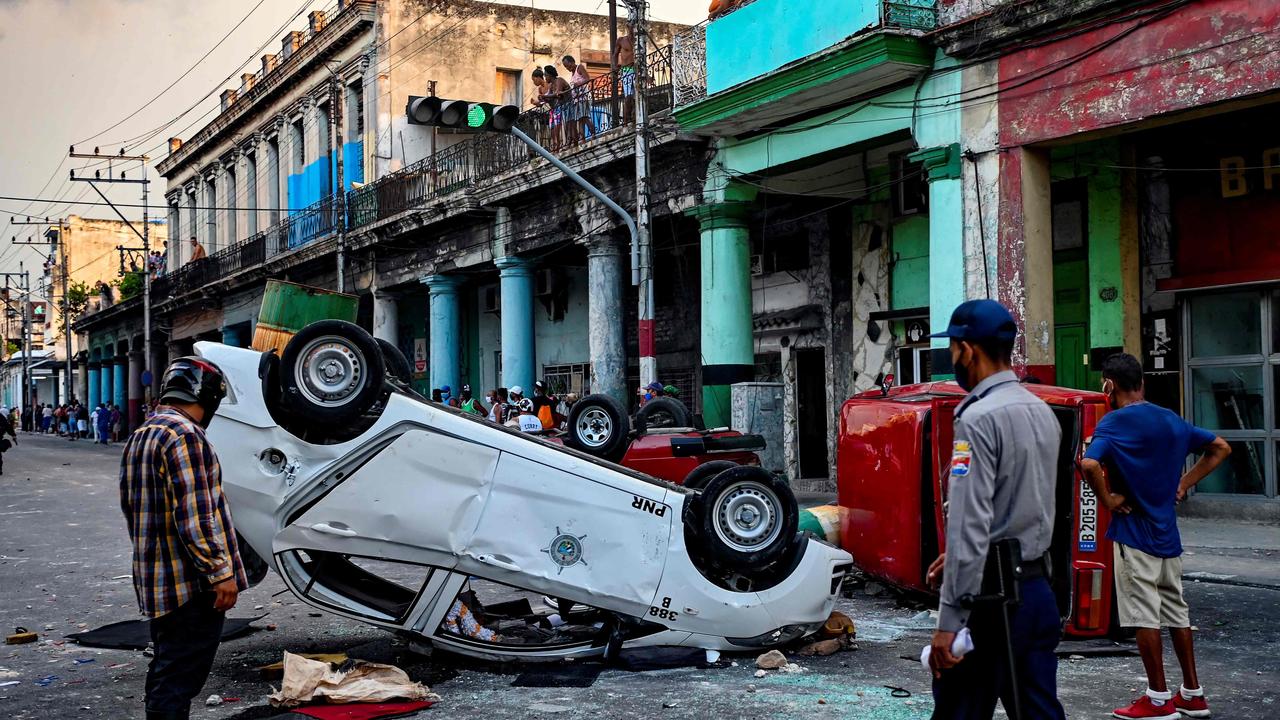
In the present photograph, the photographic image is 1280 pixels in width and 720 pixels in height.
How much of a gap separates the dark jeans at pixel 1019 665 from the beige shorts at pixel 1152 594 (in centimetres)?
219

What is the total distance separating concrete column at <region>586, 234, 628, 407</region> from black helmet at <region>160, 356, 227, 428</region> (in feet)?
53.3

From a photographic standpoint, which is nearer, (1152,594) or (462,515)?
(1152,594)

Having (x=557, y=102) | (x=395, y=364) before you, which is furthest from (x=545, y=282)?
(x=395, y=364)

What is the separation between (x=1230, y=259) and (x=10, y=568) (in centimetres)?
1364

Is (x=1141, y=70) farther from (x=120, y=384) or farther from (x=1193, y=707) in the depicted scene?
(x=120, y=384)

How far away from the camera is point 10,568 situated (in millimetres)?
11375

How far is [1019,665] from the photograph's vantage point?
3555 mm

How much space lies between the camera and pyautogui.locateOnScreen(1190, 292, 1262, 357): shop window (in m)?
13.8

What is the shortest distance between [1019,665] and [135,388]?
185 ft

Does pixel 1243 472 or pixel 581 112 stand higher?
pixel 581 112

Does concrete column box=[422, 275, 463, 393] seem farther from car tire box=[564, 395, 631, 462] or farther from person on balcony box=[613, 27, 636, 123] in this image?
car tire box=[564, 395, 631, 462]

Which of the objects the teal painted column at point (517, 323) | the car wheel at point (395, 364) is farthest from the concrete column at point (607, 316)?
the car wheel at point (395, 364)

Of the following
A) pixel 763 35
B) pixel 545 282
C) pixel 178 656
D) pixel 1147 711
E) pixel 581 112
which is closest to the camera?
pixel 178 656

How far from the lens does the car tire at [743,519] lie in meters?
6.40
